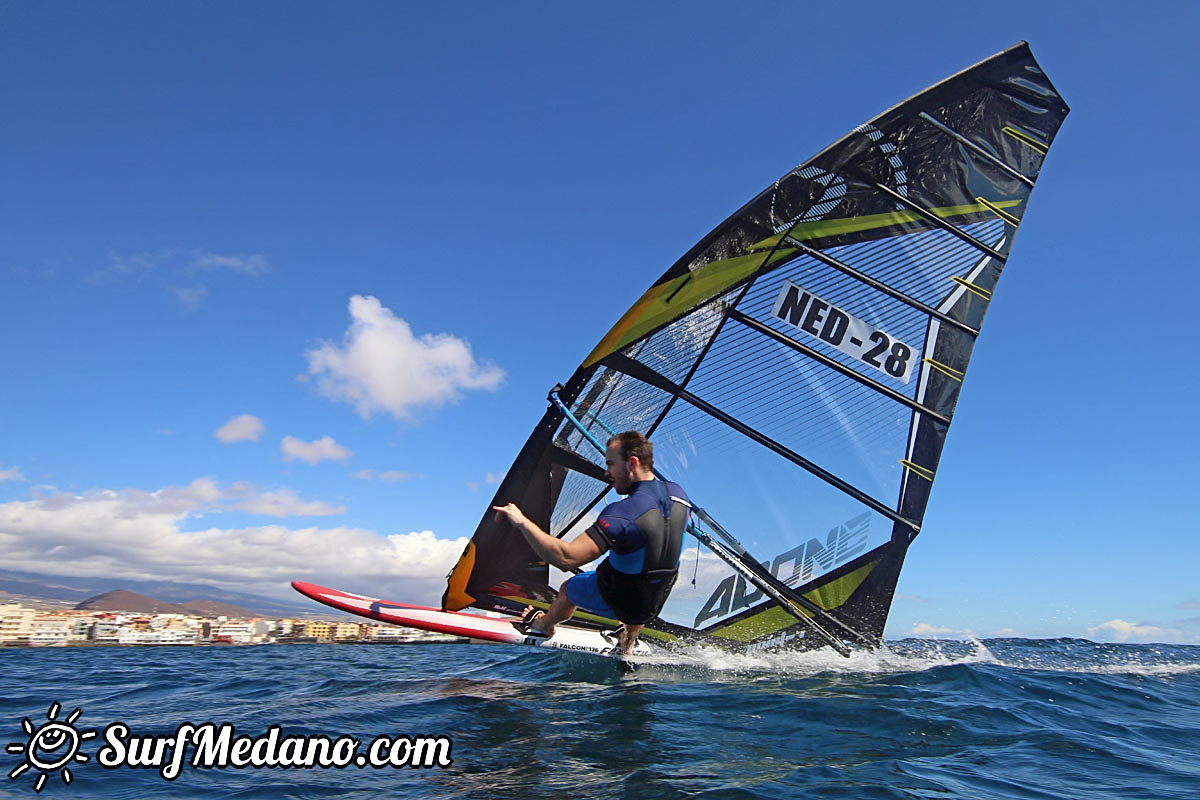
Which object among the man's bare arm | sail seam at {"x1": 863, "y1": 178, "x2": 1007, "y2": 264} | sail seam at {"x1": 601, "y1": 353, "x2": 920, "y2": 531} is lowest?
the man's bare arm

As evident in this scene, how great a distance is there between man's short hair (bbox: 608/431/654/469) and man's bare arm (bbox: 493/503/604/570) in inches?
24.6

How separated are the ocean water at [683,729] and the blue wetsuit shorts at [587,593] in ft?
2.01

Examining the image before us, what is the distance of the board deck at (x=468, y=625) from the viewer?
18.9ft

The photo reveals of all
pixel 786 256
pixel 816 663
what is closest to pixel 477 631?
pixel 816 663

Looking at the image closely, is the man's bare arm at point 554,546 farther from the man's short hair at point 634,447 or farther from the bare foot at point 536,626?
the bare foot at point 536,626

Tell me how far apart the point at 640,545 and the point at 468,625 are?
112 inches

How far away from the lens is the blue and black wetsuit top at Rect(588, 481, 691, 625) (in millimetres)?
3877

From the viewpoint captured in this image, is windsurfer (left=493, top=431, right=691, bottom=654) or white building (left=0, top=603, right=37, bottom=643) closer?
windsurfer (left=493, top=431, right=691, bottom=654)

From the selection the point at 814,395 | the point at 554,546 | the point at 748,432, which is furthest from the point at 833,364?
the point at 554,546

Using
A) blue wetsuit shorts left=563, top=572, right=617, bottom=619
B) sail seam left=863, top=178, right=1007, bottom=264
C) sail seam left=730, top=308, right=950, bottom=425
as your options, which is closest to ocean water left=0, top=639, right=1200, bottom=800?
blue wetsuit shorts left=563, top=572, right=617, bottom=619

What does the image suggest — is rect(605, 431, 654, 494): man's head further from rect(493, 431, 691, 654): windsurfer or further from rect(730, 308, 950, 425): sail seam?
rect(730, 308, 950, 425): sail seam

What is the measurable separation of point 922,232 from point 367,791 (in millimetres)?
6380

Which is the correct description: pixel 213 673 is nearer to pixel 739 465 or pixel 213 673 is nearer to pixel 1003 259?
pixel 739 465

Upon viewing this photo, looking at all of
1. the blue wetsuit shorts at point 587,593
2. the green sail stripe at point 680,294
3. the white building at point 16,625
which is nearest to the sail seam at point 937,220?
the green sail stripe at point 680,294
